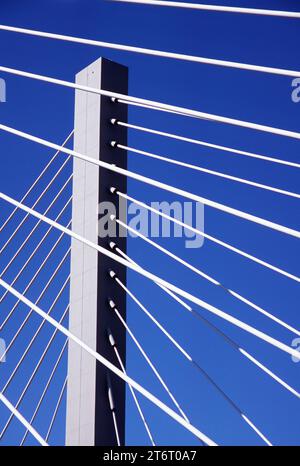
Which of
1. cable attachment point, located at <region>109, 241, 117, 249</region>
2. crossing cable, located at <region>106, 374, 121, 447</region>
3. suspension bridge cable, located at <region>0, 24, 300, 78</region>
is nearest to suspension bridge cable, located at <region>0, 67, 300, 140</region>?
suspension bridge cable, located at <region>0, 24, 300, 78</region>

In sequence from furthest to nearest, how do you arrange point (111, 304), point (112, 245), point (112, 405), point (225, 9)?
point (112, 245) < point (111, 304) < point (112, 405) < point (225, 9)

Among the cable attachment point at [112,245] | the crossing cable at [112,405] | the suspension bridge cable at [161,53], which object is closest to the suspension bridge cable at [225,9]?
the suspension bridge cable at [161,53]

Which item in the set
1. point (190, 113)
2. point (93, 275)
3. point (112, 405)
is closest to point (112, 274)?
point (93, 275)

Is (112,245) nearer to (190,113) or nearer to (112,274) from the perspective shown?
(112,274)

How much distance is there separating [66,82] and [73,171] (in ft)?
2.88

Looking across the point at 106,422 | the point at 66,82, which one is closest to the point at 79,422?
the point at 106,422

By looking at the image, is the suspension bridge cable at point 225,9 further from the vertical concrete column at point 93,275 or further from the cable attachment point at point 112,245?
the cable attachment point at point 112,245

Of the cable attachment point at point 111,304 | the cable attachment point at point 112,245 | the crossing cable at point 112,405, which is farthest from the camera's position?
the cable attachment point at point 112,245

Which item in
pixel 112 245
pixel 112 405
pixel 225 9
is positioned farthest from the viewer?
pixel 112 245

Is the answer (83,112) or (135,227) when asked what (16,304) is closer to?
(135,227)

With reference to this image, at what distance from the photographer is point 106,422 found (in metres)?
4.59

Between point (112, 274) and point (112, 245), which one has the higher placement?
point (112, 245)

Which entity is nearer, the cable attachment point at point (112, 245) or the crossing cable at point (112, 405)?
the crossing cable at point (112, 405)
